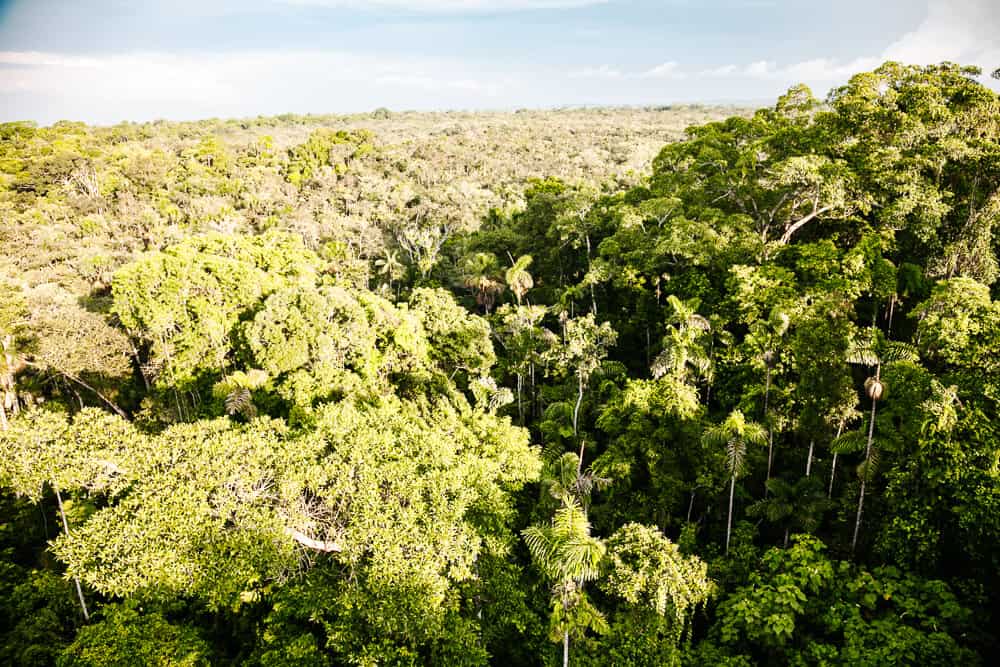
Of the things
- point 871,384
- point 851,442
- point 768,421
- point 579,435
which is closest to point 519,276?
point 579,435

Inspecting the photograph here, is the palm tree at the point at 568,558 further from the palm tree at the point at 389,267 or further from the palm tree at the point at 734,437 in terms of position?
the palm tree at the point at 389,267

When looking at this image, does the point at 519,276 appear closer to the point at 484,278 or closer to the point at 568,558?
the point at 484,278

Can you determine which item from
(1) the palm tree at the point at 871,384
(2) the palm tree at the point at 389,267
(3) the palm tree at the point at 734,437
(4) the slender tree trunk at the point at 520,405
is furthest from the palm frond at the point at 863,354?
(2) the palm tree at the point at 389,267

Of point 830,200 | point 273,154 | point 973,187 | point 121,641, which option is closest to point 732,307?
point 830,200

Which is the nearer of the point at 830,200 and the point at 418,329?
the point at 830,200

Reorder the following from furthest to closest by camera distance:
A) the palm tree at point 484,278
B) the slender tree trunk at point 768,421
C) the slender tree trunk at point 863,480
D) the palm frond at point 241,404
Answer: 1. the palm tree at point 484,278
2. the palm frond at point 241,404
3. the slender tree trunk at point 768,421
4. the slender tree trunk at point 863,480

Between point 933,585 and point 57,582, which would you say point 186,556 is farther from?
point 933,585

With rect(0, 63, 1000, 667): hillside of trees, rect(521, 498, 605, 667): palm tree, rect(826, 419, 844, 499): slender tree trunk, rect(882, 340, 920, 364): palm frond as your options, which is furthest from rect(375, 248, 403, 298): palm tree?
rect(882, 340, 920, 364): palm frond
